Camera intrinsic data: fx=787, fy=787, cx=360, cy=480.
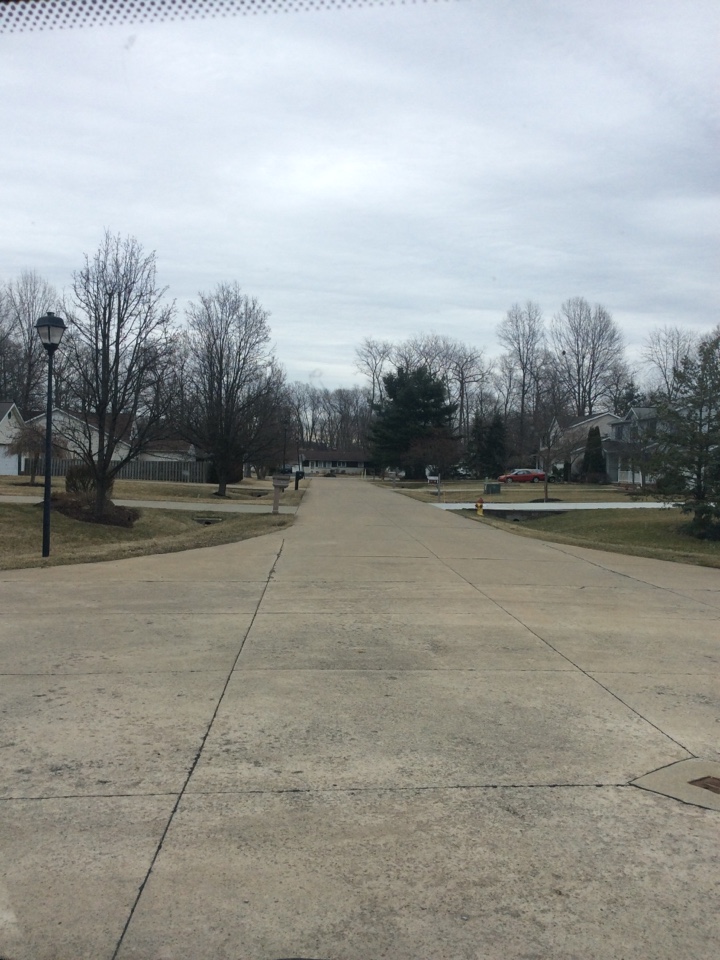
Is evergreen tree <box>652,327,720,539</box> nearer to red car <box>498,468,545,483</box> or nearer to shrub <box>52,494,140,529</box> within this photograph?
shrub <box>52,494,140,529</box>

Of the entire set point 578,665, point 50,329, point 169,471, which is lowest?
point 578,665

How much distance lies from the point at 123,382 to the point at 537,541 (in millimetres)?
12085

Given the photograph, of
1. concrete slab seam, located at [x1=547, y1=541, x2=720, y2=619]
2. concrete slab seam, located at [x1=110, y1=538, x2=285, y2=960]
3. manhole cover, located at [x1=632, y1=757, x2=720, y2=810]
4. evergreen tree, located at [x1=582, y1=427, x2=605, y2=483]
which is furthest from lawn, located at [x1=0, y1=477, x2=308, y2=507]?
evergreen tree, located at [x1=582, y1=427, x2=605, y2=483]

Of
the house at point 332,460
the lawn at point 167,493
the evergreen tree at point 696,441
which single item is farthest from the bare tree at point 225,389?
the house at point 332,460

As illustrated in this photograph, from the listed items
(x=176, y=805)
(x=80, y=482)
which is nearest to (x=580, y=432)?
(x=80, y=482)

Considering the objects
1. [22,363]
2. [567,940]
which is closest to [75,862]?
[567,940]

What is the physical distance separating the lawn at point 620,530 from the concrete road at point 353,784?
32.9ft

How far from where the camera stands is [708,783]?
4.29 meters

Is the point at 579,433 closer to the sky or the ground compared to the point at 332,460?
closer to the sky

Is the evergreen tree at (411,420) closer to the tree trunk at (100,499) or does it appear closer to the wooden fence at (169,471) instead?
the wooden fence at (169,471)

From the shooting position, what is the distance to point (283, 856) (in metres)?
3.45

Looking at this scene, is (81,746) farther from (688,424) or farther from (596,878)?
(688,424)

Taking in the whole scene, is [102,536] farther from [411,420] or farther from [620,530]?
[411,420]

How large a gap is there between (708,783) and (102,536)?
1852 cm
